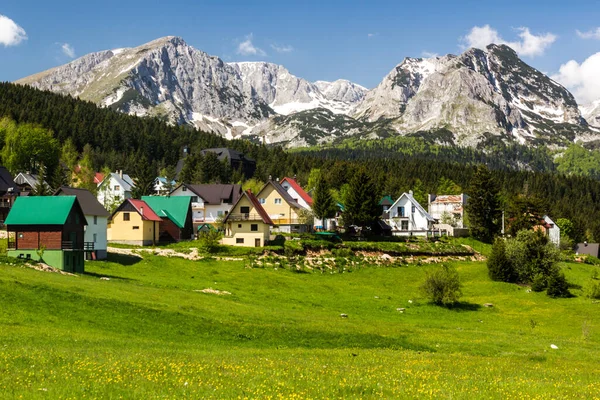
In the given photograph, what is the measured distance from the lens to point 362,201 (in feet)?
315

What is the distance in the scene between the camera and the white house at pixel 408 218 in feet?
362

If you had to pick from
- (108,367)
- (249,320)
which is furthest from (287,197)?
(108,367)

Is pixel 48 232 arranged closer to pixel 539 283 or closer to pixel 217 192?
pixel 539 283

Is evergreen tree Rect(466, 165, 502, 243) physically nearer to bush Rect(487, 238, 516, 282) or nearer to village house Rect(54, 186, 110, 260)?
bush Rect(487, 238, 516, 282)

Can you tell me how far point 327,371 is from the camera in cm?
1927

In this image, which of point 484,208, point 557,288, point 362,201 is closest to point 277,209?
point 362,201

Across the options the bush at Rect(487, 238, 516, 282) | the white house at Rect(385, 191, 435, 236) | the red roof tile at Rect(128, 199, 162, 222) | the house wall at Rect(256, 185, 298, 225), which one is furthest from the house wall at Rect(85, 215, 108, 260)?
the white house at Rect(385, 191, 435, 236)

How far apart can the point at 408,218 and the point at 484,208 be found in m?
14.6

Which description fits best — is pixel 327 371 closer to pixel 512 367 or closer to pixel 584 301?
pixel 512 367

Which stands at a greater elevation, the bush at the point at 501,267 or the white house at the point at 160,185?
the white house at the point at 160,185

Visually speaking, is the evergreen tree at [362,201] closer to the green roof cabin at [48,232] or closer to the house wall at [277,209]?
the house wall at [277,209]

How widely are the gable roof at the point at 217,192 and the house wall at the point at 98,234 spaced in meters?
44.7

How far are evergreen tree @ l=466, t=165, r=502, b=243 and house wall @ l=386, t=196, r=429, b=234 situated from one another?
29.9 ft

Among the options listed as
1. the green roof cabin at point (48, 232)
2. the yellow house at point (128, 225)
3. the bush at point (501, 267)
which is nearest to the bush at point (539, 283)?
the bush at point (501, 267)
